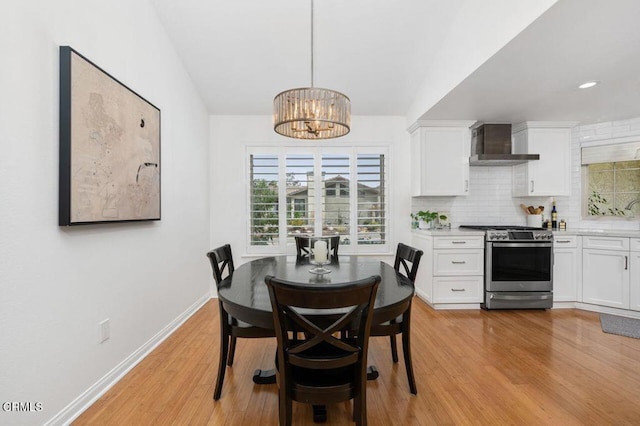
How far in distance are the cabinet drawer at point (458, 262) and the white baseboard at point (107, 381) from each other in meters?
2.96

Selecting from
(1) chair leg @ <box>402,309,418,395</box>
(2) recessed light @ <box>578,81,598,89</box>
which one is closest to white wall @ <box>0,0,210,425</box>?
(1) chair leg @ <box>402,309,418,395</box>

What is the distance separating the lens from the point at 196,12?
2762mm

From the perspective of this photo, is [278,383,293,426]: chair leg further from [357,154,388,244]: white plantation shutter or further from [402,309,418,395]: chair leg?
[357,154,388,244]: white plantation shutter

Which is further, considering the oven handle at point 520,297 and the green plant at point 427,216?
the green plant at point 427,216

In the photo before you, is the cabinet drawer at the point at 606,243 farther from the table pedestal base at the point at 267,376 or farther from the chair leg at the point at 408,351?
the table pedestal base at the point at 267,376

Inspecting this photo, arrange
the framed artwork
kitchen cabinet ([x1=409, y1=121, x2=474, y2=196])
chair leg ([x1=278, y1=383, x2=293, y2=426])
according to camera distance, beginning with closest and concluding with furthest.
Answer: chair leg ([x1=278, y1=383, x2=293, y2=426]) → the framed artwork → kitchen cabinet ([x1=409, y1=121, x2=474, y2=196])

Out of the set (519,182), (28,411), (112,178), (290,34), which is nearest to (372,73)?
(290,34)

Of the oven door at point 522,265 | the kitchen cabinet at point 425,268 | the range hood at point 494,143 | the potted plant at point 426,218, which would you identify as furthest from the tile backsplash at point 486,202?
the oven door at point 522,265

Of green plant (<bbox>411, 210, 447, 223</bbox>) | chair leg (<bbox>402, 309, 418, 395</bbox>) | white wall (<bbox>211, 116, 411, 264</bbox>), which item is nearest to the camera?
chair leg (<bbox>402, 309, 418, 395</bbox>)

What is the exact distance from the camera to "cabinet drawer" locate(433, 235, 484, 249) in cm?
353

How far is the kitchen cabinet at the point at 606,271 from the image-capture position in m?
3.24

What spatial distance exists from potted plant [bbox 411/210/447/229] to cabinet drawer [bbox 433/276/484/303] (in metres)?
0.78

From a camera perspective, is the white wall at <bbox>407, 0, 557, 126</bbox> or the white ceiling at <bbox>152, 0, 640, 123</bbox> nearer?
the white wall at <bbox>407, 0, 557, 126</bbox>

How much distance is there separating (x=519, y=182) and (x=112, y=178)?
→ 4.56m
